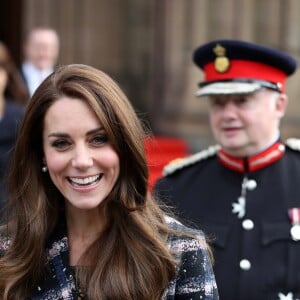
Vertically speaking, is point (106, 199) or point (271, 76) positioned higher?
point (271, 76)

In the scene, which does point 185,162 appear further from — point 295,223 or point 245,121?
point 295,223

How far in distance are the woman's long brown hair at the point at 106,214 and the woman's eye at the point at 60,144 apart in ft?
0.32

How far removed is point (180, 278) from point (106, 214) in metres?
0.29

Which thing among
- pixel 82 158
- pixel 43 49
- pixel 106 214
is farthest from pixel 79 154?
pixel 43 49

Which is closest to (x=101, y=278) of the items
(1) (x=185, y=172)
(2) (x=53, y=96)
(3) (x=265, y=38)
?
(2) (x=53, y=96)

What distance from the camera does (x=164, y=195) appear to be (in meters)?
3.91

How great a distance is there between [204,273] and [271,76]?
157 centimetres

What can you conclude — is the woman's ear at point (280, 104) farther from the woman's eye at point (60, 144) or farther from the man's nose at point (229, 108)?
the woman's eye at point (60, 144)

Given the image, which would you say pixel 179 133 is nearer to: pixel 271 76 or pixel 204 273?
pixel 271 76

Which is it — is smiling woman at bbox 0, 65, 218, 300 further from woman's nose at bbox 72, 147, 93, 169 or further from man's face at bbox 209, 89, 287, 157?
man's face at bbox 209, 89, 287, 157

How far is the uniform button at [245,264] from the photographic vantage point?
3754 mm

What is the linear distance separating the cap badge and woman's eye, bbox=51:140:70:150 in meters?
1.58

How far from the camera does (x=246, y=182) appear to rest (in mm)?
4020

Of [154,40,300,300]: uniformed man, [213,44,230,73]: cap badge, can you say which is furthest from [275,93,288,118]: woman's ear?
[213,44,230,73]: cap badge
